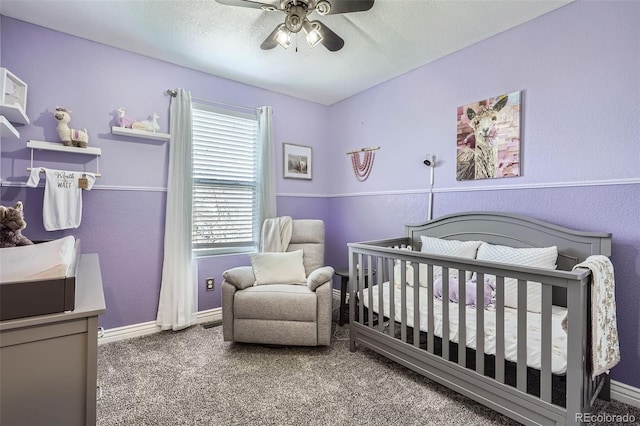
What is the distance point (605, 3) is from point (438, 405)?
2.57 meters

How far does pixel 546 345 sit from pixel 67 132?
3.25 meters

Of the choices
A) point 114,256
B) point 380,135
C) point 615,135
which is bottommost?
point 114,256

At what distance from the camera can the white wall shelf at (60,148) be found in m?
2.18

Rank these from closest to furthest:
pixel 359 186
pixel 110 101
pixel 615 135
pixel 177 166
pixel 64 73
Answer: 1. pixel 615 135
2. pixel 64 73
3. pixel 110 101
4. pixel 177 166
5. pixel 359 186

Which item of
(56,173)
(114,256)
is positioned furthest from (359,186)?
(56,173)

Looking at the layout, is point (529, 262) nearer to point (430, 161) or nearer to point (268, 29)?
point (430, 161)

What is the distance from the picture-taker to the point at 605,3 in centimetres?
185

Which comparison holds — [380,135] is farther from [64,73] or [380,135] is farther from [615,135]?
[64,73]

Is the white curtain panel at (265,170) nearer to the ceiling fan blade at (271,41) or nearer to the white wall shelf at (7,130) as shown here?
the ceiling fan blade at (271,41)

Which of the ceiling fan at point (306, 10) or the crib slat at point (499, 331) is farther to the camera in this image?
the ceiling fan at point (306, 10)

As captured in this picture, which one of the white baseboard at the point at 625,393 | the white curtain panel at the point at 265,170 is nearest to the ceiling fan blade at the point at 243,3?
the white curtain panel at the point at 265,170

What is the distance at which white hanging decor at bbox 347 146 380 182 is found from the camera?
3362mm

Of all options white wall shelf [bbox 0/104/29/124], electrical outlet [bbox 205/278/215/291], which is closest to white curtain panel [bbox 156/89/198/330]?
electrical outlet [bbox 205/278/215/291]

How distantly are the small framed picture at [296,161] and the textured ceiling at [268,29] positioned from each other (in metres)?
0.85
